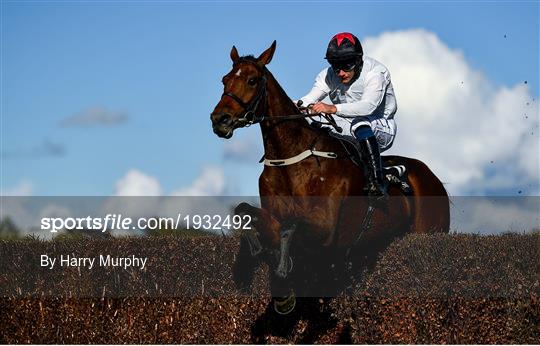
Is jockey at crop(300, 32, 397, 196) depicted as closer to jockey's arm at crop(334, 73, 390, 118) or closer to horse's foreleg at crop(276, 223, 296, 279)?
jockey's arm at crop(334, 73, 390, 118)

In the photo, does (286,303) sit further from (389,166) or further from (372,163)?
(389,166)

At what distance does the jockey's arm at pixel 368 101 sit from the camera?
35.0 feet

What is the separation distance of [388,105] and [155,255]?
3900 millimetres

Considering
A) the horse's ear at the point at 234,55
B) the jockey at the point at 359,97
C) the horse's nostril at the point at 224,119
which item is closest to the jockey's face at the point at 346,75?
the jockey at the point at 359,97

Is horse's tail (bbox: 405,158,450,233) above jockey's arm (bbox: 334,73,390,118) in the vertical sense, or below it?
below

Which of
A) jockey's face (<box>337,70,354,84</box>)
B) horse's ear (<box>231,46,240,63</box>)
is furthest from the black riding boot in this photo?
horse's ear (<box>231,46,240,63</box>)

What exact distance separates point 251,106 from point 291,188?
86 cm

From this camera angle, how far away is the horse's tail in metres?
12.5

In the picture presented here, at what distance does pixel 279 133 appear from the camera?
10359 mm

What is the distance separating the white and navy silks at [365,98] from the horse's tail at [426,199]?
104 cm

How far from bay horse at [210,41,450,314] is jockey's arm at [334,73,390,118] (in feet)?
1.07

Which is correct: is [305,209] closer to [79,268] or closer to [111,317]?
[111,317]

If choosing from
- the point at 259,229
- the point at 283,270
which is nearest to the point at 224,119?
the point at 259,229

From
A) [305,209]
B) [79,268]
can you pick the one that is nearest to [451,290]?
[305,209]
